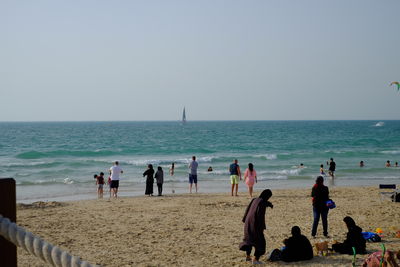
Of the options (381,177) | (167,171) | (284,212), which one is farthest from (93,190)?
(381,177)

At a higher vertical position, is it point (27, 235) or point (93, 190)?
point (27, 235)

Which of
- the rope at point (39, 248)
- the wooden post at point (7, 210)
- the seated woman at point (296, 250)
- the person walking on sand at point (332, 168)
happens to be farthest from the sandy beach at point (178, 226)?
the person walking on sand at point (332, 168)

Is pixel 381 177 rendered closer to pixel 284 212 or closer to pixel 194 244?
pixel 284 212

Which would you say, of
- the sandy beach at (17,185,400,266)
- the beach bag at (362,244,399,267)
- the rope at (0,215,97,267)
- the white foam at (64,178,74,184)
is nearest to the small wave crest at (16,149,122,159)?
the white foam at (64,178,74,184)

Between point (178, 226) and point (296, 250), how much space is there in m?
3.88

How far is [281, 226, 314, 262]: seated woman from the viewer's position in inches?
308

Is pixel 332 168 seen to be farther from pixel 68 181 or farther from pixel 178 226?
pixel 178 226

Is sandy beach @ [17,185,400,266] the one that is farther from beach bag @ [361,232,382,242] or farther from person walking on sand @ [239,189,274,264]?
person walking on sand @ [239,189,274,264]

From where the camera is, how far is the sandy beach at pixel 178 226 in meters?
8.28

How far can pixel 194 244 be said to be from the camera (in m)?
9.17

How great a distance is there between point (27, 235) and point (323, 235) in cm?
925

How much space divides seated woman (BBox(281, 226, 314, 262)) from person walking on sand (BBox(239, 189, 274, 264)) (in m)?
0.56

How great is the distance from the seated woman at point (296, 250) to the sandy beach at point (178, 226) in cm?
14

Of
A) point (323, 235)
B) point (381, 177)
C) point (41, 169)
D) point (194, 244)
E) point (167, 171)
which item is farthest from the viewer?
point (41, 169)
